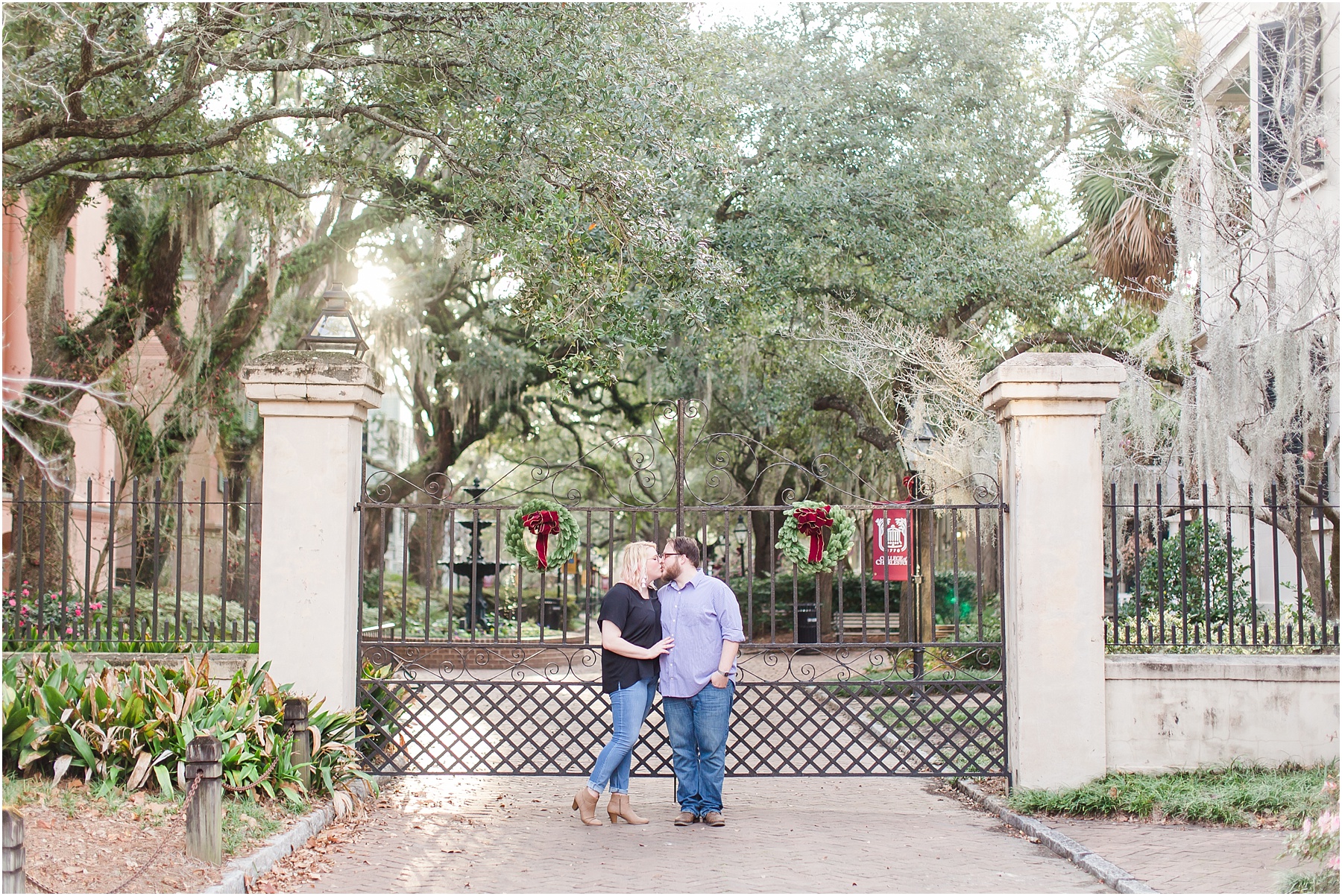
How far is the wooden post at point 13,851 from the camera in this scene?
4051 mm

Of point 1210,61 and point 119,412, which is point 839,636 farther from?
point 119,412

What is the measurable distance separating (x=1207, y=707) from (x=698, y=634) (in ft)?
11.8

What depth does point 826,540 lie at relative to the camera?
818cm

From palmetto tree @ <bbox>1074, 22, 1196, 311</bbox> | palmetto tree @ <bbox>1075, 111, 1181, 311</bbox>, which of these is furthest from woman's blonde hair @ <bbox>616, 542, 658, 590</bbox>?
palmetto tree @ <bbox>1075, 111, 1181, 311</bbox>

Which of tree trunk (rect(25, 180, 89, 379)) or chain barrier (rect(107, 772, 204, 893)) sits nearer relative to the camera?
chain barrier (rect(107, 772, 204, 893))

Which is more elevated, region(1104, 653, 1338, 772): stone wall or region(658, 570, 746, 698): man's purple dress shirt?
region(658, 570, 746, 698): man's purple dress shirt

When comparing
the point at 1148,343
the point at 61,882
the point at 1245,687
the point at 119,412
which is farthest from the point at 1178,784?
the point at 119,412

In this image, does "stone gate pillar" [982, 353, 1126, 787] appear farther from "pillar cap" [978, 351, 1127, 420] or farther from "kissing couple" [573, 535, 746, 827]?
"kissing couple" [573, 535, 746, 827]

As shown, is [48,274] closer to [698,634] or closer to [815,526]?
[815,526]

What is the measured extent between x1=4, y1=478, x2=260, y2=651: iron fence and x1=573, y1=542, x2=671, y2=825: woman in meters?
2.42

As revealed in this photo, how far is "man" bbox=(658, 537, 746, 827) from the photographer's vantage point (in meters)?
7.05

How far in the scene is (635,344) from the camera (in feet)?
38.4

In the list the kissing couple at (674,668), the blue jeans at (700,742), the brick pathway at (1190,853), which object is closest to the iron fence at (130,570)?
the kissing couple at (674,668)

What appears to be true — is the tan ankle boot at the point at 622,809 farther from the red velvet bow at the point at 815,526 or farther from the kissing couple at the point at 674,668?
the red velvet bow at the point at 815,526
